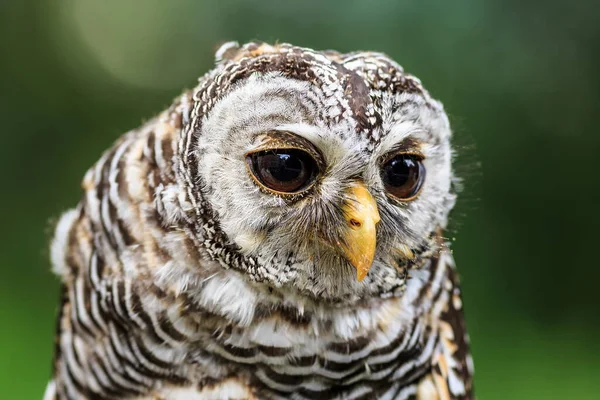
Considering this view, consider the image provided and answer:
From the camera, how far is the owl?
1.20m

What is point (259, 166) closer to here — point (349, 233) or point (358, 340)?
point (349, 233)

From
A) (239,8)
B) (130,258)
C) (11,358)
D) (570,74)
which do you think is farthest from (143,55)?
(130,258)

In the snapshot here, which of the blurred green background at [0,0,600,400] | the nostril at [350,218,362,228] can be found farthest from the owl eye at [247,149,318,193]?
the blurred green background at [0,0,600,400]

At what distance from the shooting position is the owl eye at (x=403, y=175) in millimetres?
1279

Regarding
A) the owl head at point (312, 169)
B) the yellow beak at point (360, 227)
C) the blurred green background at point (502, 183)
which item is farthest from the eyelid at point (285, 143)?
the blurred green background at point (502, 183)

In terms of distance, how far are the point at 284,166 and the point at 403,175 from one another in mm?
274

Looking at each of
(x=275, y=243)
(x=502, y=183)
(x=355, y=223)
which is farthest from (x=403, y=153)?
(x=502, y=183)

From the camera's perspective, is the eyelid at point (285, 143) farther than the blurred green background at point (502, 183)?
No

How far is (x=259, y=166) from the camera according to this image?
3.94 feet

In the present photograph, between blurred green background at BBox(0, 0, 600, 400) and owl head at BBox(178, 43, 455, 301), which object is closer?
owl head at BBox(178, 43, 455, 301)

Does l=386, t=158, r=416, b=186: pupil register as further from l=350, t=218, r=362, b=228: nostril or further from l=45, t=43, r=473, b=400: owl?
l=350, t=218, r=362, b=228: nostril

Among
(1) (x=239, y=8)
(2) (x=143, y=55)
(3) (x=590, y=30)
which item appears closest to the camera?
(3) (x=590, y=30)

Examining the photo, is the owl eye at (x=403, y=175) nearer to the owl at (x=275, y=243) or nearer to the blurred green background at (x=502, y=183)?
the owl at (x=275, y=243)

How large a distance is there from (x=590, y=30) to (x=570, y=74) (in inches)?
13.4
